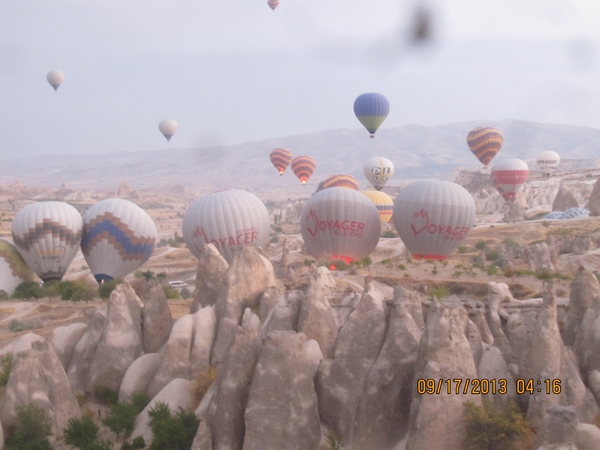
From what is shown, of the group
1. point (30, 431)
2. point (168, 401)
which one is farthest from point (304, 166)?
point (30, 431)

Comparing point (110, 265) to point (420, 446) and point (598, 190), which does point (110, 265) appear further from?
point (598, 190)

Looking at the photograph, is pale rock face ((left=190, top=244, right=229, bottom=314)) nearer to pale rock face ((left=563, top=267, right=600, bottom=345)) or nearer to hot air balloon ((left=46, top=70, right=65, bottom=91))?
pale rock face ((left=563, top=267, right=600, bottom=345))

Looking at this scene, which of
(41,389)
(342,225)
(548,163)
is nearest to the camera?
(41,389)

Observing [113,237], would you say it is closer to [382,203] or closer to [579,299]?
[579,299]

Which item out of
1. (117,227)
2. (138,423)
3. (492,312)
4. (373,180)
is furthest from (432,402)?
(373,180)

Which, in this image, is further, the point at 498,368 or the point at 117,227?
the point at 117,227
